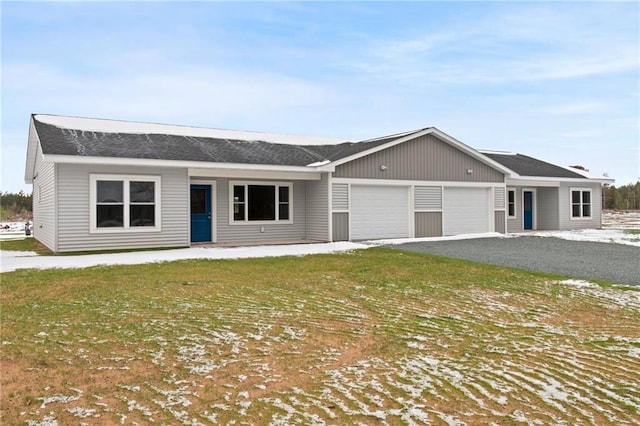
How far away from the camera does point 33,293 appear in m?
7.98

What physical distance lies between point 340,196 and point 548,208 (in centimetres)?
1323

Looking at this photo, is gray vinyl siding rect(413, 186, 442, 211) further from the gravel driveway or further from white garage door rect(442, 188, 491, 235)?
the gravel driveway

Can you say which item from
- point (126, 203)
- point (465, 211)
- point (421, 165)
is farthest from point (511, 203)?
point (126, 203)

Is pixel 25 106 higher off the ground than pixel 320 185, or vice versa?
pixel 25 106

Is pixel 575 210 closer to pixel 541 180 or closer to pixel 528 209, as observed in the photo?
pixel 528 209

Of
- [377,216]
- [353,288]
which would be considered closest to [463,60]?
[377,216]

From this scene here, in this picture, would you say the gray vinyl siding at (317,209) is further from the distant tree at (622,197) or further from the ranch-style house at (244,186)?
the distant tree at (622,197)

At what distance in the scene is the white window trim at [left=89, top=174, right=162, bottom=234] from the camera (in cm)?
1412

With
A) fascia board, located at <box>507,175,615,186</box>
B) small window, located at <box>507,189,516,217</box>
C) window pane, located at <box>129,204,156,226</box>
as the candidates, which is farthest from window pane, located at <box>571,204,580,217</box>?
window pane, located at <box>129,204,156,226</box>

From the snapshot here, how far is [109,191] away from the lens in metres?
14.4

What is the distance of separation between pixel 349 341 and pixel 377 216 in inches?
530

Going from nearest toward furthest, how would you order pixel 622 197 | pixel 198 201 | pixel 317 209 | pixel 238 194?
pixel 198 201
pixel 238 194
pixel 317 209
pixel 622 197

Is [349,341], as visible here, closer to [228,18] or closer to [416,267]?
[416,267]

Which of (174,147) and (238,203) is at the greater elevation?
(174,147)
